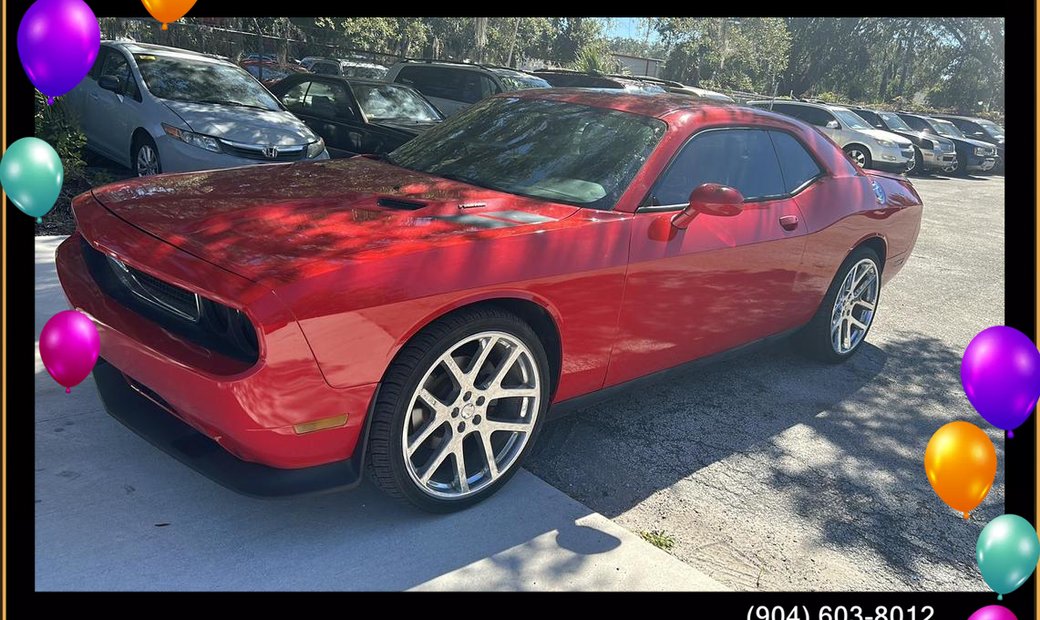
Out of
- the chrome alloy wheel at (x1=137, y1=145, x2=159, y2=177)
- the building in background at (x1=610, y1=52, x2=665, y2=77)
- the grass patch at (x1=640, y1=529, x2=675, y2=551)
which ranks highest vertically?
the building in background at (x1=610, y1=52, x2=665, y2=77)

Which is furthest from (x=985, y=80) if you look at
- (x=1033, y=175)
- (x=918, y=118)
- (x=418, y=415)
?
(x=418, y=415)

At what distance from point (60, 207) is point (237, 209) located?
180 inches

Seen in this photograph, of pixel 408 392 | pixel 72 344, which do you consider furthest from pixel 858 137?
pixel 72 344

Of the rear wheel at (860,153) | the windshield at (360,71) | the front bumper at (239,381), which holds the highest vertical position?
the windshield at (360,71)

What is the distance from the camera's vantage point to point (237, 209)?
→ 3287mm

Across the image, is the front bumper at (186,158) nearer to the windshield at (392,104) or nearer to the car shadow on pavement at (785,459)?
the windshield at (392,104)

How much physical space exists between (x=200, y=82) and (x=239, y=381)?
22.8ft

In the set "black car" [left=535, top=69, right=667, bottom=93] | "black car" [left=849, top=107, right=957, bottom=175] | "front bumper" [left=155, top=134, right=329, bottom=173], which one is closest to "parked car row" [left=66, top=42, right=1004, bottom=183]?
"front bumper" [left=155, top=134, right=329, bottom=173]

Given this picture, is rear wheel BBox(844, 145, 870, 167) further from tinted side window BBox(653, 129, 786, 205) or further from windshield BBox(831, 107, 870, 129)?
tinted side window BBox(653, 129, 786, 205)

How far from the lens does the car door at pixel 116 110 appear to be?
8.23 metres

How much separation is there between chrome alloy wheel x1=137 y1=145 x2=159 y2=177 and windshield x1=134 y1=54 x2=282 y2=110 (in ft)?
1.87

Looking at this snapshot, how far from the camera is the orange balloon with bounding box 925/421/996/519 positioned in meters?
3.16
